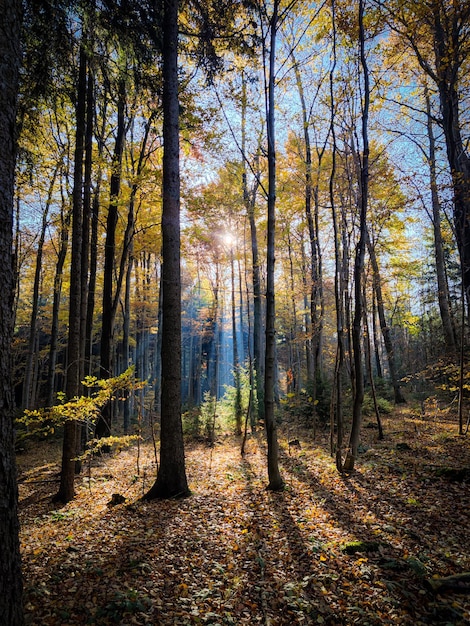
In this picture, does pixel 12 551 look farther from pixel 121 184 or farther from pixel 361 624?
pixel 121 184

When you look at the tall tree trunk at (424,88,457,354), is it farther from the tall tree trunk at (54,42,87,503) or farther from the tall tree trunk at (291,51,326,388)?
→ the tall tree trunk at (54,42,87,503)

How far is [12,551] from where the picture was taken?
171cm

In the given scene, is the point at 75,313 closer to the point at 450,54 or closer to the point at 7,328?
the point at 7,328

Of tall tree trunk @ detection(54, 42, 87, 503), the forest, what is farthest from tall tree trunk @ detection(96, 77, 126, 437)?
tall tree trunk @ detection(54, 42, 87, 503)

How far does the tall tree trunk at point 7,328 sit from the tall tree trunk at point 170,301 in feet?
11.1

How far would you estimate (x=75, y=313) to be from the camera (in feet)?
17.9

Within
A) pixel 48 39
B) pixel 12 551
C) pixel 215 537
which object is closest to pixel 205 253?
pixel 48 39

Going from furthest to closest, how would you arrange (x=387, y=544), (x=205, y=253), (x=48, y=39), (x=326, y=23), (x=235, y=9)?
(x=205, y=253) < (x=326, y=23) < (x=235, y=9) < (x=48, y=39) < (x=387, y=544)

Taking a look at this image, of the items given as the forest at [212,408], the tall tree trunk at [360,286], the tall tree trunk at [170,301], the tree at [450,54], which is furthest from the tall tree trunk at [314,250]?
the tall tree trunk at [170,301]

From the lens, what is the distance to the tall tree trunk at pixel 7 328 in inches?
65.8

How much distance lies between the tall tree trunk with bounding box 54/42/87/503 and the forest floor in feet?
1.51

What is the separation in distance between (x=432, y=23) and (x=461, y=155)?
2.92 metres

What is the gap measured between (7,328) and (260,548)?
3.63 metres

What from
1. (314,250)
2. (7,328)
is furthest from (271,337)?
(314,250)
